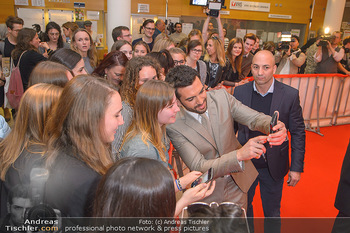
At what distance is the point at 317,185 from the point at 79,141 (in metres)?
3.54

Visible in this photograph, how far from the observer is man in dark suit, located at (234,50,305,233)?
2.49 meters

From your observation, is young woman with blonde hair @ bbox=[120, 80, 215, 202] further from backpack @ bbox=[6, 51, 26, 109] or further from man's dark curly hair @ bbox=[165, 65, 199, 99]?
backpack @ bbox=[6, 51, 26, 109]

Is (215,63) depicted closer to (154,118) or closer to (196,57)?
(196,57)

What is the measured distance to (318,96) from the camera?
19.1 feet

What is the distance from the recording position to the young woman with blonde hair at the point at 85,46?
409 cm

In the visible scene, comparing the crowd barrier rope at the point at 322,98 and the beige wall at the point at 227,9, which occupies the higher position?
the beige wall at the point at 227,9

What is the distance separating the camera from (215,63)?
4.76 meters

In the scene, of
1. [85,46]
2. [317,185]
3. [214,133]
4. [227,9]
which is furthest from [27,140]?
[227,9]

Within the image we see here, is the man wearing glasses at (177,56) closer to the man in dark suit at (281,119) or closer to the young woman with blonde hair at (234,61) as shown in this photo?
the young woman with blonde hair at (234,61)

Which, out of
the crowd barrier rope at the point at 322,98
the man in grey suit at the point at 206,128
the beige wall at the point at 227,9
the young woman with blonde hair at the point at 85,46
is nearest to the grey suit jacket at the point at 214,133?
the man in grey suit at the point at 206,128

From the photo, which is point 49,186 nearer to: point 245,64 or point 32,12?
point 245,64

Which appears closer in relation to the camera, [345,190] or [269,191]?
[345,190]

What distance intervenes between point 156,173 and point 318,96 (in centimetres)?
570

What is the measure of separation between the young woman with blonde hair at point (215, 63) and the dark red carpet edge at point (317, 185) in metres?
1.91
